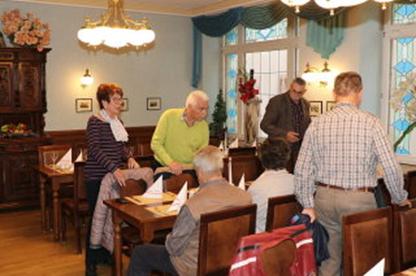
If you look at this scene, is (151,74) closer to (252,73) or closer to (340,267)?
(252,73)

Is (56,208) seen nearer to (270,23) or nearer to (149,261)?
(149,261)

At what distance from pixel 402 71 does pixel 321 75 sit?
90 centimetres

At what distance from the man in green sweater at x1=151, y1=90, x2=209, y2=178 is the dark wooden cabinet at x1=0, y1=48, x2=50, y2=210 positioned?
2.78m

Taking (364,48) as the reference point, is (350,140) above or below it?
below

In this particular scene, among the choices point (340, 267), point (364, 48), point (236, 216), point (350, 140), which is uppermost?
point (364, 48)

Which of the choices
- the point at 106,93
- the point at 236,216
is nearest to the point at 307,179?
the point at 236,216

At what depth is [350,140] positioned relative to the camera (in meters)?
2.80

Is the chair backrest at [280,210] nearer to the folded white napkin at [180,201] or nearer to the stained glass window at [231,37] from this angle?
the folded white napkin at [180,201]

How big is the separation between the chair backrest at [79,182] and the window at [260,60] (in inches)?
129

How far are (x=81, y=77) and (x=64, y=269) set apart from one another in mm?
3511

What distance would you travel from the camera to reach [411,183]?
3.84 metres

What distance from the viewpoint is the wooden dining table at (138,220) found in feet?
10.1

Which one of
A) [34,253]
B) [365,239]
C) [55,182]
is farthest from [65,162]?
[365,239]

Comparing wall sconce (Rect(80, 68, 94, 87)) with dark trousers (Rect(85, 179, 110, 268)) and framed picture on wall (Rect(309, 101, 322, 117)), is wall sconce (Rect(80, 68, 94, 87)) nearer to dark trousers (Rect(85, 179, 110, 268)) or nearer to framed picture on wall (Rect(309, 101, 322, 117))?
framed picture on wall (Rect(309, 101, 322, 117))
